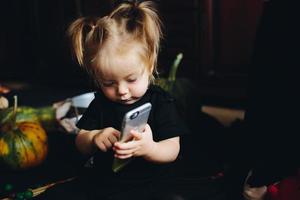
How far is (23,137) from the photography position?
4.48ft

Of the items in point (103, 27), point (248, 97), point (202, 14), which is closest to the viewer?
point (103, 27)

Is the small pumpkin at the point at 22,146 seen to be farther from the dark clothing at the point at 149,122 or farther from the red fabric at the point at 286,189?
the red fabric at the point at 286,189

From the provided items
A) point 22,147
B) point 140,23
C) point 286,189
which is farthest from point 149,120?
point 22,147

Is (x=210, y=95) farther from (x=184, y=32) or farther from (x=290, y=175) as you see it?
(x=290, y=175)

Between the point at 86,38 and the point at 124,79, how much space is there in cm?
14

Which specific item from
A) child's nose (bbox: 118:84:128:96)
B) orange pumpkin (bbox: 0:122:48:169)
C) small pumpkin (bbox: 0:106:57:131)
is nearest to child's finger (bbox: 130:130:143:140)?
child's nose (bbox: 118:84:128:96)

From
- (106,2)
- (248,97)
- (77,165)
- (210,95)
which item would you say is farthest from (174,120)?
(106,2)

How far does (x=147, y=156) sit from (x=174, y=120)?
115 millimetres

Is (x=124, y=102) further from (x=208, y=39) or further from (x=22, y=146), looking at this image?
(x=208, y=39)

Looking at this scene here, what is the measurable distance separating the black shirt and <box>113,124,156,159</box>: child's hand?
0.26ft

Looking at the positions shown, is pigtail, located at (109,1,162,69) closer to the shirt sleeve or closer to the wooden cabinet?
the shirt sleeve

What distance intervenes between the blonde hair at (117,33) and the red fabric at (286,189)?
386 mm

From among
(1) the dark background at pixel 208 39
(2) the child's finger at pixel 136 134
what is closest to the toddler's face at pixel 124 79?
(2) the child's finger at pixel 136 134

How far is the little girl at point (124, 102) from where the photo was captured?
0.88m
